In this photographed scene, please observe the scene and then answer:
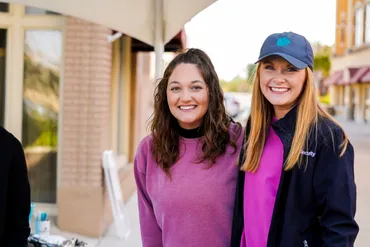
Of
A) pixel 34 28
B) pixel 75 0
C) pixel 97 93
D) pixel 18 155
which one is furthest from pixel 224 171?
pixel 34 28

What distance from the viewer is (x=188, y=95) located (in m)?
2.28

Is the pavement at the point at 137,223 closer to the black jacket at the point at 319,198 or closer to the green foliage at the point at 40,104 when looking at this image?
the green foliage at the point at 40,104

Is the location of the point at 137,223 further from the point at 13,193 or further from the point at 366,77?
the point at 366,77

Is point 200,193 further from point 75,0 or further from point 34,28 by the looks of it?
point 34,28

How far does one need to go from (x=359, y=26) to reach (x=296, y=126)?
33.7m

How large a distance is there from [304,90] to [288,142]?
218 mm

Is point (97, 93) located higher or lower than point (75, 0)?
lower

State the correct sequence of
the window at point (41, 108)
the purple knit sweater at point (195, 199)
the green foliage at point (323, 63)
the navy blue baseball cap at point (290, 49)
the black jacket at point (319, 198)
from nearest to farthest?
the black jacket at point (319, 198) → the navy blue baseball cap at point (290, 49) → the purple knit sweater at point (195, 199) → the window at point (41, 108) → the green foliage at point (323, 63)

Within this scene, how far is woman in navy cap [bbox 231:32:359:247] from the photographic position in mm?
1839

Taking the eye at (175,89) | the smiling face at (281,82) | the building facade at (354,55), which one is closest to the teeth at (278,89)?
the smiling face at (281,82)

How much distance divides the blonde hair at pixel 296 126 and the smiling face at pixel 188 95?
0.82ft

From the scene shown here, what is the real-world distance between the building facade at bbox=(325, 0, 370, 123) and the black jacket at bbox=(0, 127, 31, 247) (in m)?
28.9

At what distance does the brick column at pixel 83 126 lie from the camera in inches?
230

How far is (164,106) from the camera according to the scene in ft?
8.09
